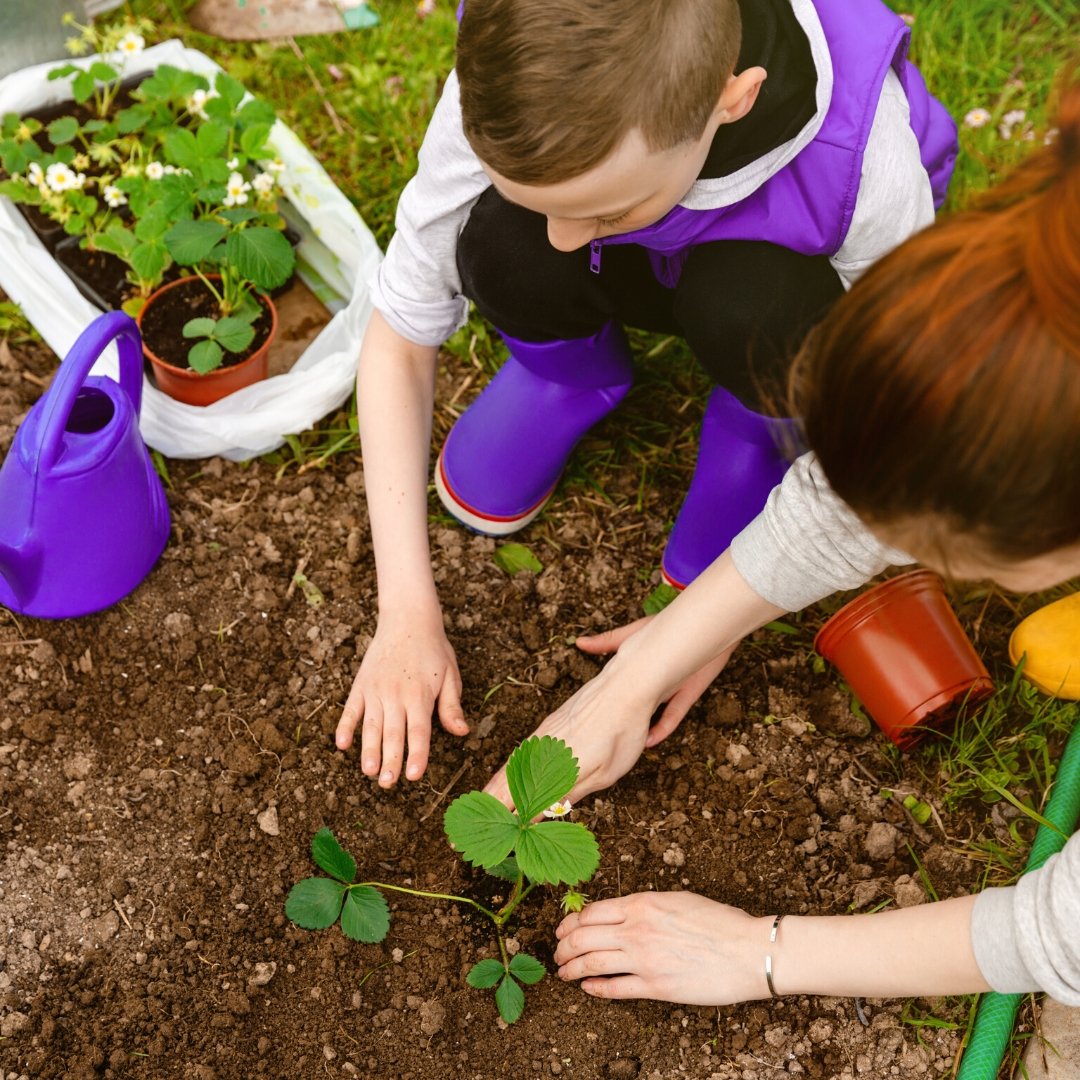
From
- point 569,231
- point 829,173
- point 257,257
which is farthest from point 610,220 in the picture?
point 257,257

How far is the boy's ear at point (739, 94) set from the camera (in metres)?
1.05

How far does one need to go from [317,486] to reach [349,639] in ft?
0.94

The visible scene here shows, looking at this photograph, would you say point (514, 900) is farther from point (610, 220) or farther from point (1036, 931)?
point (610, 220)

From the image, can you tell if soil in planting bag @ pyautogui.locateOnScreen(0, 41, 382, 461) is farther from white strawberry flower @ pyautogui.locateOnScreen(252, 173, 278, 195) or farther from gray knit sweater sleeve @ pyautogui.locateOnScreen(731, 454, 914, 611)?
gray knit sweater sleeve @ pyautogui.locateOnScreen(731, 454, 914, 611)

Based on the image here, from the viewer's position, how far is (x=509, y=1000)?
128cm

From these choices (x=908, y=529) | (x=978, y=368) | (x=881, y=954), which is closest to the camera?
(x=978, y=368)

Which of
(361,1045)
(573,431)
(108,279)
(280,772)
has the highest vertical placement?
(108,279)

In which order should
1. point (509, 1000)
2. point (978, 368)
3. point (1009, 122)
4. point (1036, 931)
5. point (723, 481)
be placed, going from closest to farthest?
point (978, 368)
point (1036, 931)
point (509, 1000)
point (723, 481)
point (1009, 122)

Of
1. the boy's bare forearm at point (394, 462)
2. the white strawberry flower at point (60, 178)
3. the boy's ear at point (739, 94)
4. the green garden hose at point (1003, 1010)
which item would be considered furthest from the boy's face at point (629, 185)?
the white strawberry flower at point (60, 178)

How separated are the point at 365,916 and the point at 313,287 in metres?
1.10

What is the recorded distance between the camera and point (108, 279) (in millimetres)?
1849

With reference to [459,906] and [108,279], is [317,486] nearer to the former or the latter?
[108,279]

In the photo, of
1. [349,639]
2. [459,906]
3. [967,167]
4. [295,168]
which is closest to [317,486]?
[349,639]

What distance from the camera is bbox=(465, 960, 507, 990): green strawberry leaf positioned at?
4.22 ft
